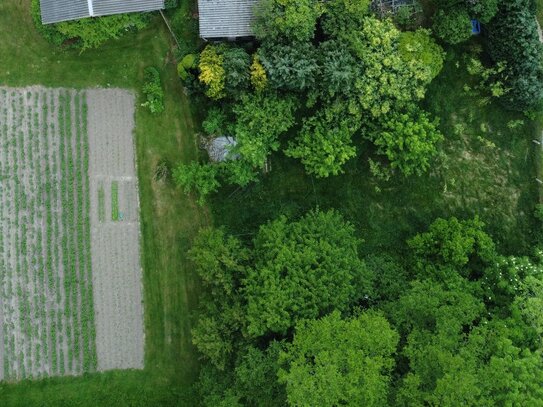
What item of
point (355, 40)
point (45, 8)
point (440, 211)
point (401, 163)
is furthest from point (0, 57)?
point (440, 211)

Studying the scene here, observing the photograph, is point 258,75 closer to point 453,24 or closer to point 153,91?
point 153,91

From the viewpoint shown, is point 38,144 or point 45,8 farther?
point 38,144

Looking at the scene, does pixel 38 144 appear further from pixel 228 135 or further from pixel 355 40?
pixel 355 40

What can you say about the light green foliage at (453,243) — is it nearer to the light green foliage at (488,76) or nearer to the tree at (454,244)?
the tree at (454,244)

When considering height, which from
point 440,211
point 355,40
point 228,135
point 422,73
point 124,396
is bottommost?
point 124,396

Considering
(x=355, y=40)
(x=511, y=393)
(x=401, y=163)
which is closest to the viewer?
(x=511, y=393)

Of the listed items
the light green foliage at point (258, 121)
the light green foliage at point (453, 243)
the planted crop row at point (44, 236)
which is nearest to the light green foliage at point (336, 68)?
the light green foliage at point (258, 121)
